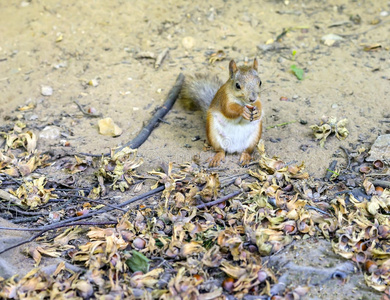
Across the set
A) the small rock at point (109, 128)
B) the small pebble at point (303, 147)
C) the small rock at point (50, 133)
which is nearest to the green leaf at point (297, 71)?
the small pebble at point (303, 147)

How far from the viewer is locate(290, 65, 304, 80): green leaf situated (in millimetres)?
4434

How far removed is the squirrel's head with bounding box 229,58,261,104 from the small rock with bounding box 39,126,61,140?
161 cm

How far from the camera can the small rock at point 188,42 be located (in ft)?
16.3

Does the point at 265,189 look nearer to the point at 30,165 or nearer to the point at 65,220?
the point at 65,220

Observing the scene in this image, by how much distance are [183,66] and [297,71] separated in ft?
3.84

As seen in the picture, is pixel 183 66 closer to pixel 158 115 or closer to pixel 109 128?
pixel 158 115

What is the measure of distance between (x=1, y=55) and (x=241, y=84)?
9.73 ft

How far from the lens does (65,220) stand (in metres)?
2.85

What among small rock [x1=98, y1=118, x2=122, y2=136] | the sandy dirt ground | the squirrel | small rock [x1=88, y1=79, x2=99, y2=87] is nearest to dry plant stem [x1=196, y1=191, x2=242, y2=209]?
the sandy dirt ground

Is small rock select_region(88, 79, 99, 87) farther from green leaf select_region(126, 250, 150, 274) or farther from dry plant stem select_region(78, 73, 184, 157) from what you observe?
green leaf select_region(126, 250, 150, 274)

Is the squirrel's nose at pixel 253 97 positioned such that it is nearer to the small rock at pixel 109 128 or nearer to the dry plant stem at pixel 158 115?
the dry plant stem at pixel 158 115

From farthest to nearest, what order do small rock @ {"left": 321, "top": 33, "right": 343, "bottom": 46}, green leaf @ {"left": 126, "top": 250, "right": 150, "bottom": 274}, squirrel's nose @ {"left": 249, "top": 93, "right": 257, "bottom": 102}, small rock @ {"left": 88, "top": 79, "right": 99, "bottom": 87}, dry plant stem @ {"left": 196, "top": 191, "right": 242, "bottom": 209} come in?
small rock @ {"left": 321, "top": 33, "right": 343, "bottom": 46}
small rock @ {"left": 88, "top": 79, "right": 99, "bottom": 87}
squirrel's nose @ {"left": 249, "top": 93, "right": 257, "bottom": 102}
dry plant stem @ {"left": 196, "top": 191, "right": 242, "bottom": 209}
green leaf @ {"left": 126, "top": 250, "right": 150, "bottom": 274}

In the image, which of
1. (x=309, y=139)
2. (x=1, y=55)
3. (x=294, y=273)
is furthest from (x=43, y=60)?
(x=294, y=273)

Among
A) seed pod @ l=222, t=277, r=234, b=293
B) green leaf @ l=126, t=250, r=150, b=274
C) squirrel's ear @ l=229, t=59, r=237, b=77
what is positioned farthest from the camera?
squirrel's ear @ l=229, t=59, r=237, b=77
